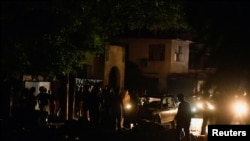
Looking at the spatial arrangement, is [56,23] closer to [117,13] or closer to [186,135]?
[117,13]

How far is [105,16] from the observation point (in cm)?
1988

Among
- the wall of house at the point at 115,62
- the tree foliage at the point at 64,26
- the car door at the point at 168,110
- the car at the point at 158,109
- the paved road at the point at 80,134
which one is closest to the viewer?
the tree foliage at the point at 64,26

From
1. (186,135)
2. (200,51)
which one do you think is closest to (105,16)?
(186,135)

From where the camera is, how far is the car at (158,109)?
24.0 metres

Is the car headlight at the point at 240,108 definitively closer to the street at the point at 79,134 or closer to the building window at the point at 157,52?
the street at the point at 79,134

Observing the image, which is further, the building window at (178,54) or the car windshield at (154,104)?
the building window at (178,54)

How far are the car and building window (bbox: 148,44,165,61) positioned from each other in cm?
2139

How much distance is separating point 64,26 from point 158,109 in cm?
877

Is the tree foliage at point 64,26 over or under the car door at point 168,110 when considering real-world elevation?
over

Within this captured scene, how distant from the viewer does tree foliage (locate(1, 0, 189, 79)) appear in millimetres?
14703

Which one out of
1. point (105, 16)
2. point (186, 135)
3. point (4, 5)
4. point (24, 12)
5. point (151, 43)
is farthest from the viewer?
point (151, 43)

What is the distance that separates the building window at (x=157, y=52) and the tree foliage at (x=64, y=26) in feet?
83.7

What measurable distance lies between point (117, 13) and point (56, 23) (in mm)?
3902

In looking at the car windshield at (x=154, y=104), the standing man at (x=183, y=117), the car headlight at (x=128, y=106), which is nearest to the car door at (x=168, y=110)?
the car windshield at (x=154, y=104)
